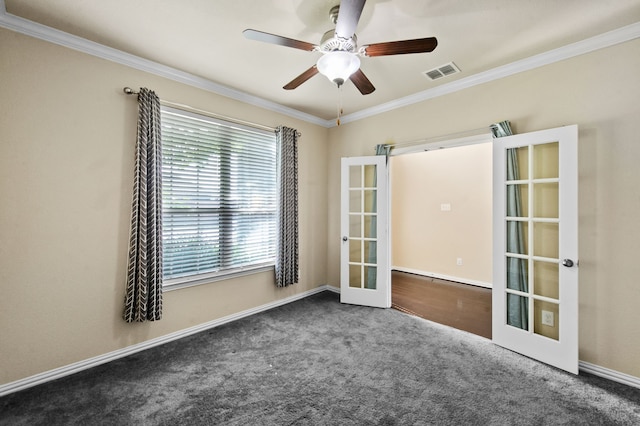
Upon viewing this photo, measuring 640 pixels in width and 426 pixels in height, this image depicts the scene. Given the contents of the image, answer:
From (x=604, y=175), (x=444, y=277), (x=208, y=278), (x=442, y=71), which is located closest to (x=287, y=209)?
(x=208, y=278)

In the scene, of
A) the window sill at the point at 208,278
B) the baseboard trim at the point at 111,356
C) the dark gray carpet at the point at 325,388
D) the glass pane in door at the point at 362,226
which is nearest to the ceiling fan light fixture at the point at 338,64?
the glass pane in door at the point at 362,226

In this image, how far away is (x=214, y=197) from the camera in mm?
3117

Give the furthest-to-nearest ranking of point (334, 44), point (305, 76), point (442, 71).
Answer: point (442, 71)
point (305, 76)
point (334, 44)

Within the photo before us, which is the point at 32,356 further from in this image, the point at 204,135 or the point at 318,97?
the point at 318,97

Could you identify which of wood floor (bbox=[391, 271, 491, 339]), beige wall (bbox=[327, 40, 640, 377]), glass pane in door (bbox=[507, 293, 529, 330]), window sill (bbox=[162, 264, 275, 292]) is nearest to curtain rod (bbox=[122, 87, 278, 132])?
window sill (bbox=[162, 264, 275, 292])

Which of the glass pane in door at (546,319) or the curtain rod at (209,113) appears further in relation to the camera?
the curtain rod at (209,113)

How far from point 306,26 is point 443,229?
14.2 feet

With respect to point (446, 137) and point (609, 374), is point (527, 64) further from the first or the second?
point (609, 374)

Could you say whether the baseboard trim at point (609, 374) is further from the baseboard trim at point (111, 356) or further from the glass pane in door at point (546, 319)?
the baseboard trim at point (111, 356)

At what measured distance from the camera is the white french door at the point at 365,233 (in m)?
3.68

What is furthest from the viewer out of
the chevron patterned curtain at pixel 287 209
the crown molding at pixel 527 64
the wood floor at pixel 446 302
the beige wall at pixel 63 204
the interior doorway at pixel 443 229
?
the interior doorway at pixel 443 229

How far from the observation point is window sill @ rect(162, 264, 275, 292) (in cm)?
279

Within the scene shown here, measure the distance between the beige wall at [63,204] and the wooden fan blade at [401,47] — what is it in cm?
215

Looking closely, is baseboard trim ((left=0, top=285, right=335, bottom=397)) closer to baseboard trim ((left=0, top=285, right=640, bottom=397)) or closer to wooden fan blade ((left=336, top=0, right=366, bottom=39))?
baseboard trim ((left=0, top=285, right=640, bottom=397))
